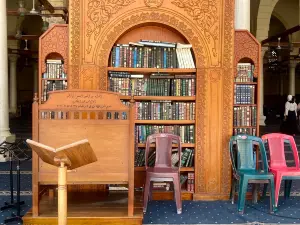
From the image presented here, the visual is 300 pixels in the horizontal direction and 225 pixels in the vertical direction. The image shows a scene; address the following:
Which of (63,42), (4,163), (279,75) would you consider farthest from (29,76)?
(63,42)

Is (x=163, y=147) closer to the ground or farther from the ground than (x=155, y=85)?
closer to the ground

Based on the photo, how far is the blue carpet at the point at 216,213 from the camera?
3760 mm

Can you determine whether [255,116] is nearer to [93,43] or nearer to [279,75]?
[93,43]

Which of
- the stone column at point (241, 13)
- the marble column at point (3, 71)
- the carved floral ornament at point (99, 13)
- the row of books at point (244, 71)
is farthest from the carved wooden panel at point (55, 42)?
the marble column at point (3, 71)

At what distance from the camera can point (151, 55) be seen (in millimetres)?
4457

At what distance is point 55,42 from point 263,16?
401 inches

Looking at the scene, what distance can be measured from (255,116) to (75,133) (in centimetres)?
220

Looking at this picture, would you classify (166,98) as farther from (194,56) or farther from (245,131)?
(245,131)

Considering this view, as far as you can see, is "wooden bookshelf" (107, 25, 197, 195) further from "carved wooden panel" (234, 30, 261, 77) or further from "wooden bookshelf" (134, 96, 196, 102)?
"carved wooden panel" (234, 30, 261, 77)

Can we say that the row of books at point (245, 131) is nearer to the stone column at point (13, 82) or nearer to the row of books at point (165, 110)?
the row of books at point (165, 110)

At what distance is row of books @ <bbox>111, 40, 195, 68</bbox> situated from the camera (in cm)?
442

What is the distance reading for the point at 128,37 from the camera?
4566 millimetres

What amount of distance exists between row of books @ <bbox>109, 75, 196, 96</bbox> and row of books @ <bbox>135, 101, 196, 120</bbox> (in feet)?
0.38

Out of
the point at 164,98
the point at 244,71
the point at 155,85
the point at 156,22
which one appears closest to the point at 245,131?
the point at 244,71
